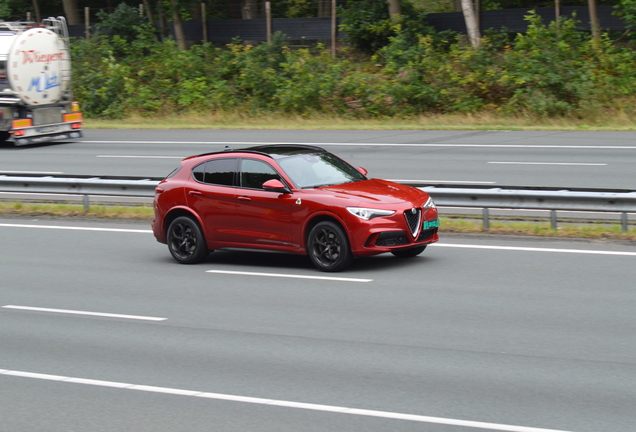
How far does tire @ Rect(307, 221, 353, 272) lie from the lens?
1054cm

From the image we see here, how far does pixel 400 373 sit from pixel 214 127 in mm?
25726

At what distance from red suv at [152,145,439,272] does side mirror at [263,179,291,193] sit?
0.05 ft

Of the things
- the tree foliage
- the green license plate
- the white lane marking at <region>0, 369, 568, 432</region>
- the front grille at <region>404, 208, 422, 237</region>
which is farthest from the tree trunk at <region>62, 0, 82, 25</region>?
the white lane marking at <region>0, 369, 568, 432</region>

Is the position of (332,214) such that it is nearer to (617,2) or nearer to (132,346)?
(132,346)

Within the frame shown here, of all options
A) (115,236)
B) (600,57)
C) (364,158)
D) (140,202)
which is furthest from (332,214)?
(600,57)

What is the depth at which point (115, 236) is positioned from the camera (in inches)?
571

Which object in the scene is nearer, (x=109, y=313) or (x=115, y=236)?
(x=109, y=313)

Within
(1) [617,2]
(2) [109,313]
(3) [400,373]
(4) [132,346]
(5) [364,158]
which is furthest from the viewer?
(1) [617,2]

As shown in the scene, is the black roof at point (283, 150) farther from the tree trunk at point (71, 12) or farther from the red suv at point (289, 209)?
the tree trunk at point (71, 12)

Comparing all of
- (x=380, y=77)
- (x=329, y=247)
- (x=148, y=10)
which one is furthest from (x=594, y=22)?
(x=329, y=247)

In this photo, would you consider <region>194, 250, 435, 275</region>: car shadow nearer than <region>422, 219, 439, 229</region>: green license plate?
No

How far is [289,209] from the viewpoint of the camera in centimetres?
1091

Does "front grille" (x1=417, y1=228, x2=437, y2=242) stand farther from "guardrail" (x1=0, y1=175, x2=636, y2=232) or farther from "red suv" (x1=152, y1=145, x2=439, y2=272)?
"guardrail" (x1=0, y1=175, x2=636, y2=232)

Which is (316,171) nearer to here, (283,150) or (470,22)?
(283,150)
